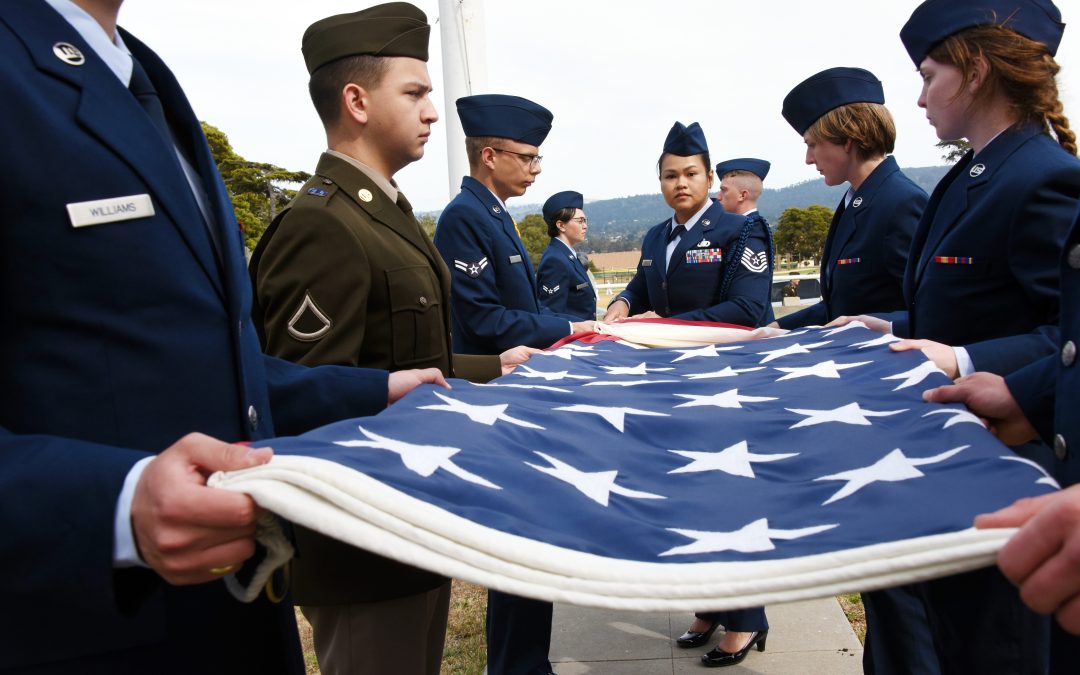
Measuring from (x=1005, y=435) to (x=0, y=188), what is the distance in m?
2.02

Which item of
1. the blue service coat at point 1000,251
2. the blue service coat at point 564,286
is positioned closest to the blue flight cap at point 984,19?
the blue service coat at point 1000,251

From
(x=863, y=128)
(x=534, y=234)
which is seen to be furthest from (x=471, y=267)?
(x=534, y=234)

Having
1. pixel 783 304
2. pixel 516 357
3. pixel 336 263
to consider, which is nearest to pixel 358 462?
pixel 336 263

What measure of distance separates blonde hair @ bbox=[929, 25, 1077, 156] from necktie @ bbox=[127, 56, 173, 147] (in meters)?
2.23

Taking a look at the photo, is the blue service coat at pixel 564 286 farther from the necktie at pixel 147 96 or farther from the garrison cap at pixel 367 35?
the necktie at pixel 147 96

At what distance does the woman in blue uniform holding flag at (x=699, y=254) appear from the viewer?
15.8ft

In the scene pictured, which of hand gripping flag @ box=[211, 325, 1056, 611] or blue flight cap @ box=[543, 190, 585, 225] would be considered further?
blue flight cap @ box=[543, 190, 585, 225]

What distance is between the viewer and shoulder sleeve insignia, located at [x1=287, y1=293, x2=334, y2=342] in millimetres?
2182

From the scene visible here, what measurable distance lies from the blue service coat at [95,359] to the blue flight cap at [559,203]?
822 cm

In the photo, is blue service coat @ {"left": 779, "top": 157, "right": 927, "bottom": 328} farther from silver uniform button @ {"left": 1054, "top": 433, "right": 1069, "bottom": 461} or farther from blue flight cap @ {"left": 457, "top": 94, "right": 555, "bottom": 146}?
silver uniform button @ {"left": 1054, "top": 433, "right": 1069, "bottom": 461}

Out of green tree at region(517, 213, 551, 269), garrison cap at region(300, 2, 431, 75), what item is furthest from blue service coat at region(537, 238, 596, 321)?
green tree at region(517, 213, 551, 269)

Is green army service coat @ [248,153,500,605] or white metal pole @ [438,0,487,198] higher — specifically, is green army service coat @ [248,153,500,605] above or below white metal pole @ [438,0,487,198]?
A: below

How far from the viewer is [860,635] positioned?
13.3ft

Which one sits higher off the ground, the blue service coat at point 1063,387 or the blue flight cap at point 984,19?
the blue flight cap at point 984,19
